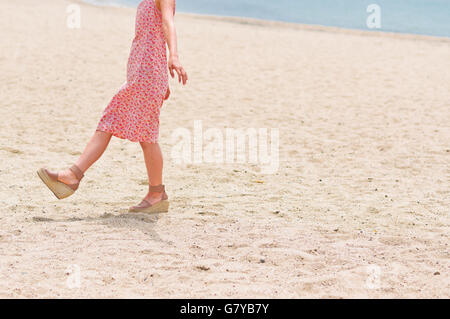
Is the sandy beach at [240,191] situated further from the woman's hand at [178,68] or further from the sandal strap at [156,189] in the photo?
the woman's hand at [178,68]

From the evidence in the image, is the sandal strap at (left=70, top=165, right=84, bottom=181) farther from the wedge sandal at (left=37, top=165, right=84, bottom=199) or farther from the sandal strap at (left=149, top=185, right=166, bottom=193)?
the sandal strap at (left=149, top=185, right=166, bottom=193)

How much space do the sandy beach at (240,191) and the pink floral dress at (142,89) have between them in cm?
69

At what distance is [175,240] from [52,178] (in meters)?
0.99

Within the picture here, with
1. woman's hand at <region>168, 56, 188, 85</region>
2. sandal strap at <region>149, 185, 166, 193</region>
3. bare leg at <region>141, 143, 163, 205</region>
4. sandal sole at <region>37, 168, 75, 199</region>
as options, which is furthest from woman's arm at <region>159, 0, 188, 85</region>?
sandal sole at <region>37, 168, 75, 199</region>

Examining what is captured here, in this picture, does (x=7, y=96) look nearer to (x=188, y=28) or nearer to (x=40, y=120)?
(x=40, y=120)

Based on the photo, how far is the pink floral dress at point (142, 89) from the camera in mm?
4566

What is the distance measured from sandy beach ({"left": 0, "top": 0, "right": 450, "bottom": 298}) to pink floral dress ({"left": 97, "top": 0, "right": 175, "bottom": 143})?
69 cm

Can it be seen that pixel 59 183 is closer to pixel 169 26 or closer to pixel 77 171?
pixel 77 171

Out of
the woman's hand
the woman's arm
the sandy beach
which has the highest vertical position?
the woman's arm

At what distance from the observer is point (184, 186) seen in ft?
20.0

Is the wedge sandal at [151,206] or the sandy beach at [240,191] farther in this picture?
the wedge sandal at [151,206]

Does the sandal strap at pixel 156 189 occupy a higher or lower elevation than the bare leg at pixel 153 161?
lower

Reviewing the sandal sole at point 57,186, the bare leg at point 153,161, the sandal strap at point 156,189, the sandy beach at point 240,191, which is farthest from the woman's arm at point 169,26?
the sandy beach at point 240,191

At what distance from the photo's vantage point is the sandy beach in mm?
3662
